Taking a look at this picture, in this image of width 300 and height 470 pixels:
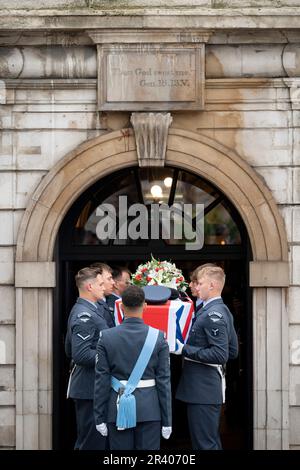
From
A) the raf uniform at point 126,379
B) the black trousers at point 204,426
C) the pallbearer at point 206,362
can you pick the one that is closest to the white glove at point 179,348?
the pallbearer at point 206,362

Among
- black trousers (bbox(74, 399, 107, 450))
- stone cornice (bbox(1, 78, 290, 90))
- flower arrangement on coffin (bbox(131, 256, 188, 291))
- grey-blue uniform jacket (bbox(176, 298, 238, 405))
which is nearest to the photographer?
grey-blue uniform jacket (bbox(176, 298, 238, 405))

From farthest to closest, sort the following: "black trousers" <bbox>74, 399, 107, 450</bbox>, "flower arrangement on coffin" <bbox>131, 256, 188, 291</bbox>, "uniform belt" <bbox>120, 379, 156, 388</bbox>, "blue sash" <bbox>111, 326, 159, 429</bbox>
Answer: "flower arrangement on coffin" <bbox>131, 256, 188, 291</bbox> < "black trousers" <bbox>74, 399, 107, 450</bbox> < "uniform belt" <bbox>120, 379, 156, 388</bbox> < "blue sash" <bbox>111, 326, 159, 429</bbox>

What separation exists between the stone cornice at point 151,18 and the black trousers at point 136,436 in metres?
3.95

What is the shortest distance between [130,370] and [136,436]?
0.55m

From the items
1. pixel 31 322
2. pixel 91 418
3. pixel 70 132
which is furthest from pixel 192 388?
pixel 70 132

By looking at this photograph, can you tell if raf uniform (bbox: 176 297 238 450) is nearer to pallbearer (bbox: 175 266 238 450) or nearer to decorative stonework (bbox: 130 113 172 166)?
pallbearer (bbox: 175 266 238 450)

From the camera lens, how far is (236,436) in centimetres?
1247

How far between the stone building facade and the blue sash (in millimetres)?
2221

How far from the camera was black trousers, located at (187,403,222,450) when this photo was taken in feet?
32.9

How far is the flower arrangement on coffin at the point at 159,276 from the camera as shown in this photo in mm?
10578

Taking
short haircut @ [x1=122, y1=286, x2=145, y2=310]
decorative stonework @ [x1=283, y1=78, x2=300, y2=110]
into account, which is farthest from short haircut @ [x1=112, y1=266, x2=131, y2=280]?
short haircut @ [x1=122, y1=286, x2=145, y2=310]

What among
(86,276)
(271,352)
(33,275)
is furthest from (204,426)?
(33,275)

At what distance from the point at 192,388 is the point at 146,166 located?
2.36 m

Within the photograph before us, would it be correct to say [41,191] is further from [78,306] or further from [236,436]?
[236,436]
